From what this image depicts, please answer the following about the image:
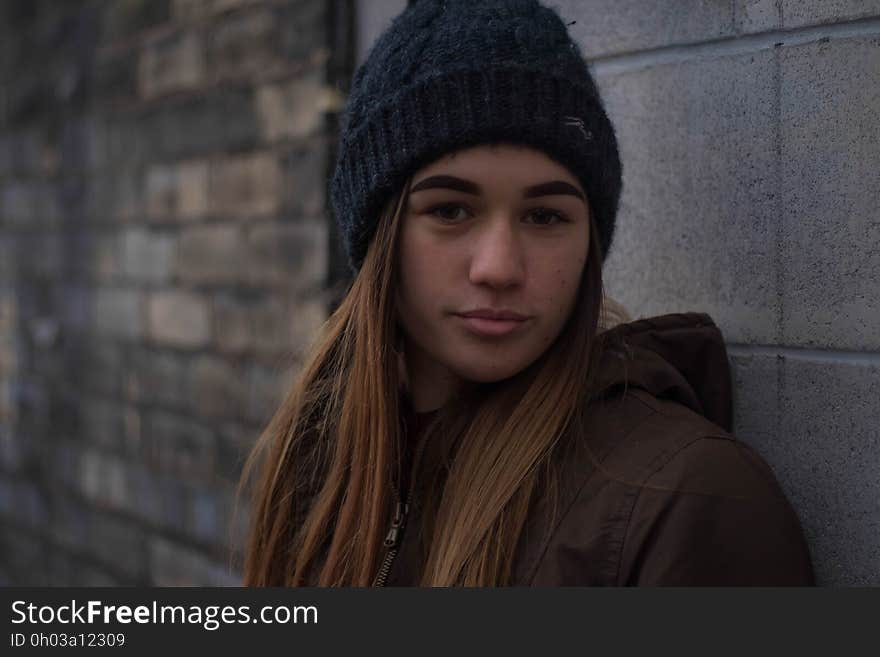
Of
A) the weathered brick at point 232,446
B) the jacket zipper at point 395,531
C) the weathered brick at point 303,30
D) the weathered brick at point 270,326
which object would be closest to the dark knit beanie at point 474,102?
the jacket zipper at point 395,531

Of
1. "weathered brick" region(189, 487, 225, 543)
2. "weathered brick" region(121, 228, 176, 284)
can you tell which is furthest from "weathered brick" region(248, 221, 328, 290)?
"weathered brick" region(189, 487, 225, 543)

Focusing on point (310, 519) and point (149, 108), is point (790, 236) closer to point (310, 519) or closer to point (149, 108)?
point (310, 519)

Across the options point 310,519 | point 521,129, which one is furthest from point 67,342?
point 521,129

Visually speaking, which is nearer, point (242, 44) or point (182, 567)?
point (242, 44)

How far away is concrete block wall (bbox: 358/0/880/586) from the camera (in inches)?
66.0

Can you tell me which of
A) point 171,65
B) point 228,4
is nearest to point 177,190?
point 171,65

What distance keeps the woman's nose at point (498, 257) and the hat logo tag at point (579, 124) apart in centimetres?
19

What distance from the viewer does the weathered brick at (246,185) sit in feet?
11.0

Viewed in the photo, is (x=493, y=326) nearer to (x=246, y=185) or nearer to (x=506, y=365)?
(x=506, y=365)

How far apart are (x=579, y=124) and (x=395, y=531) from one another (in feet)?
2.30

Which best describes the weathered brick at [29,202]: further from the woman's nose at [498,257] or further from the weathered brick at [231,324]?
the woman's nose at [498,257]

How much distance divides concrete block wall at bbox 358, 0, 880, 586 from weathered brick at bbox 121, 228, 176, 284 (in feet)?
7.48

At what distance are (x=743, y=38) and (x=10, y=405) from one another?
14.4 feet

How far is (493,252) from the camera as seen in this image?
1.58 m
